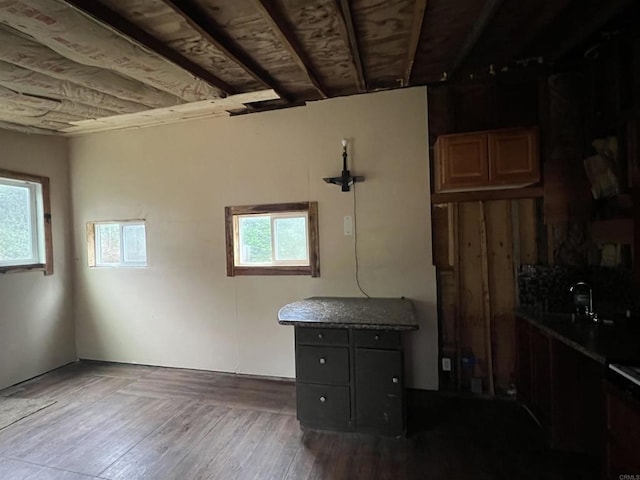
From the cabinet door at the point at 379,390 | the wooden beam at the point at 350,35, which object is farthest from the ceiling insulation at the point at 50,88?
the cabinet door at the point at 379,390

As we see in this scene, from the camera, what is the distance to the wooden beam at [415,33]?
1.81 meters

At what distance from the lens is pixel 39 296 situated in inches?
142

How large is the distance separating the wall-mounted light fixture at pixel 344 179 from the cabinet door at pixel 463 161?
76 cm

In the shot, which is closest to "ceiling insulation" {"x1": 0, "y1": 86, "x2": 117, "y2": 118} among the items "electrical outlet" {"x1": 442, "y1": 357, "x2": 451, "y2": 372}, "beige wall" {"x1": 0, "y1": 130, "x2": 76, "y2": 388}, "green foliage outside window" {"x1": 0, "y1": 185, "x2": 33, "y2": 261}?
"beige wall" {"x1": 0, "y1": 130, "x2": 76, "y2": 388}

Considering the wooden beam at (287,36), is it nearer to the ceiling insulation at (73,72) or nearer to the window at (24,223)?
the ceiling insulation at (73,72)

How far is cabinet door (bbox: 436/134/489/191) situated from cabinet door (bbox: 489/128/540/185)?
6 centimetres

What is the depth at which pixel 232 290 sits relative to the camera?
339 centimetres

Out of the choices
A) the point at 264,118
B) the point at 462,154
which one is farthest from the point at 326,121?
the point at 462,154

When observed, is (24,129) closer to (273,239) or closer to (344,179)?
(273,239)

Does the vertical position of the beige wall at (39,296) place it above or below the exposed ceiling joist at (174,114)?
below

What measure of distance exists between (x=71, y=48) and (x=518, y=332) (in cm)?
Answer: 378

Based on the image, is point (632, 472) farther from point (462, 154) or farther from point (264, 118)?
point (264, 118)

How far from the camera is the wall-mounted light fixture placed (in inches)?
117

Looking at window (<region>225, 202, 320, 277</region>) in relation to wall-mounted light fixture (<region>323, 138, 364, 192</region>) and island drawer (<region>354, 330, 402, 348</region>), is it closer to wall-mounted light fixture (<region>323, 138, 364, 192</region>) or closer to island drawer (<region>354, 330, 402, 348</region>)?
wall-mounted light fixture (<region>323, 138, 364, 192</region>)
